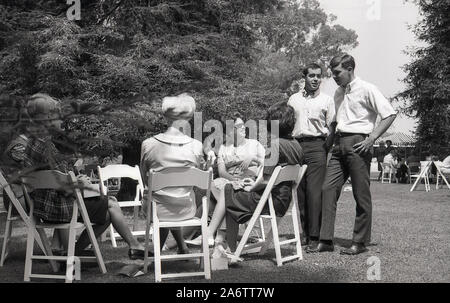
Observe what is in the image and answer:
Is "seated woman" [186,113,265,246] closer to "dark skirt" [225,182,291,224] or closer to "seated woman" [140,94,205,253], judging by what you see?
"dark skirt" [225,182,291,224]

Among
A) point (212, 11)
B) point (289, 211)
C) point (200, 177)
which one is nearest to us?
point (200, 177)

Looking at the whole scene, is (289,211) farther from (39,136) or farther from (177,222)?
(39,136)

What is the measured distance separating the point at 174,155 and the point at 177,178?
1.52 feet

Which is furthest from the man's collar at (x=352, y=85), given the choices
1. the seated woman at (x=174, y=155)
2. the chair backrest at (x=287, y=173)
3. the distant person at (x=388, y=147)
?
the distant person at (x=388, y=147)

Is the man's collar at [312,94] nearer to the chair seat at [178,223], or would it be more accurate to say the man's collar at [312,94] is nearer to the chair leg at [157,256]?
the chair seat at [178,223]

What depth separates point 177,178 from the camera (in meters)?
4.78

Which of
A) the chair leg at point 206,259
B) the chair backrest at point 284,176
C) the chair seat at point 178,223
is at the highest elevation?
the chair backrest at point 284,176

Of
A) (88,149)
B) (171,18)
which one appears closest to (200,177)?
(88,149)

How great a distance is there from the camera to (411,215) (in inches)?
423

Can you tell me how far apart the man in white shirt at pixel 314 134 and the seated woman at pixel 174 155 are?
1.69 meters

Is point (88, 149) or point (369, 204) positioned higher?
point (88, 149)

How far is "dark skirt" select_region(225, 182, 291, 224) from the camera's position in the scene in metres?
5.57

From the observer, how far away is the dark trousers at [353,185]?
20.2 feet

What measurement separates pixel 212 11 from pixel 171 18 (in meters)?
1.15
